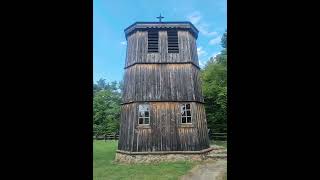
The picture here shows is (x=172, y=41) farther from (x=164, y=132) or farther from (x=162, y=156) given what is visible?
(x=162, y=156)

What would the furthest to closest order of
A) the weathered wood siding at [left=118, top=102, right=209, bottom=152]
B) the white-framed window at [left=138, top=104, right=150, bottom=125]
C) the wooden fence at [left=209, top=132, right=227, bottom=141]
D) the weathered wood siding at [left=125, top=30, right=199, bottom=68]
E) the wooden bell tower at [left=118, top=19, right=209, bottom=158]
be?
the wooden fence at [left=209, top=132, right=227, bottom=141] → the weathered wood siding at [left=125, top=30, right=199, bottom=68] → the white-framed window at [left=138, top=104, right=150, bottom=125] → the wooden bell tower at [left=118, top=19, right=209, bottom=158] → the weathered wood siding at [left=118, top=102, right=209, bottom=152]

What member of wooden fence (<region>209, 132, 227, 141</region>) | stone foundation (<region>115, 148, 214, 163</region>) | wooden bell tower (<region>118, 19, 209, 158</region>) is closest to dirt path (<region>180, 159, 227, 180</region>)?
stone foundation (<region>115, 148, 214, 163</region>)

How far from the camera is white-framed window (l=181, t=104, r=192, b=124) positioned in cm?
2033

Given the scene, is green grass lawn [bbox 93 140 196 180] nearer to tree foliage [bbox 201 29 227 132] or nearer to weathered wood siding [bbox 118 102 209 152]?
weathered wood siding [bbox 118 102 209 152]

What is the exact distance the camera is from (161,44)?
21250 millimetres

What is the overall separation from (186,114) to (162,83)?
2.44m

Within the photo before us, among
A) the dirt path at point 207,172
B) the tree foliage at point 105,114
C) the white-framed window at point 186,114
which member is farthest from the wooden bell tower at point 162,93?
the tree foliage at point 105,114

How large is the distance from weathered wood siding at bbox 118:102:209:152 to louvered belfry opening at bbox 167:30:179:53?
3574mm

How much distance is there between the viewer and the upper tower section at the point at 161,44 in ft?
69.0

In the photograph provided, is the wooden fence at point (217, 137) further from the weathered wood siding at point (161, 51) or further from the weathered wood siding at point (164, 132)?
the weathered wood siding at point (161, 51)

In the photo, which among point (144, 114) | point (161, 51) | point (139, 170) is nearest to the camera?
point (139, 170)

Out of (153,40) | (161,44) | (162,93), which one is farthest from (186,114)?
(153,40)
